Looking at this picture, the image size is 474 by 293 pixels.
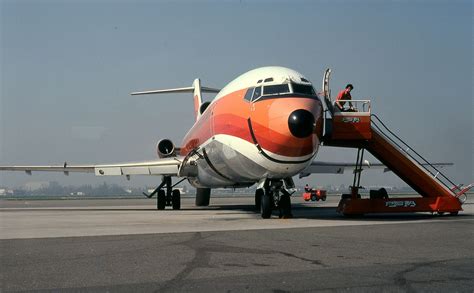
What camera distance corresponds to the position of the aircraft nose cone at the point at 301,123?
15.1 m

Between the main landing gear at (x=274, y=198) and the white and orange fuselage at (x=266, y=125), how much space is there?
39 cm

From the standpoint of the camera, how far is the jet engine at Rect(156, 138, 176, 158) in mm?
28172

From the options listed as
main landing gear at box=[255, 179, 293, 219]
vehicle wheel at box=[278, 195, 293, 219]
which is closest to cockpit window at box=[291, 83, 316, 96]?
main landing gear at box=[255, 179, 293, 219]

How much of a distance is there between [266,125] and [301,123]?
117 cm

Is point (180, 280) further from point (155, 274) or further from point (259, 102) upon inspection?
point (259, 102)

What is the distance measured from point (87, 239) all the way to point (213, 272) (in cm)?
490

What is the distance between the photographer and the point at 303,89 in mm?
16484

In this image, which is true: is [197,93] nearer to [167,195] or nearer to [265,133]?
[167,195]

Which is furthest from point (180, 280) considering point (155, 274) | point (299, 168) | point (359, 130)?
point (359, 130)

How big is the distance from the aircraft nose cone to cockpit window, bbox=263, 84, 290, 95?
1.29 m

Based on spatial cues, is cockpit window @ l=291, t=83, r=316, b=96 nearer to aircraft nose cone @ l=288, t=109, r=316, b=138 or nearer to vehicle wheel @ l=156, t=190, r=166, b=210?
aircraft nose cone @ l=288, t=109, r=316, b=138

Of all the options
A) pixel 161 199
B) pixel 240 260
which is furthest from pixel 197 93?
pixel 240 260

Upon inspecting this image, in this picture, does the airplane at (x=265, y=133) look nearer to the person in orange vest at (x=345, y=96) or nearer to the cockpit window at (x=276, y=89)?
Result: the cockpit window at (x=276, y=89)

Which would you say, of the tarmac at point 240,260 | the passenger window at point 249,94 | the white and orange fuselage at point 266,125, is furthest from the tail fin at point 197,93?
the tarmac at point 240,260
